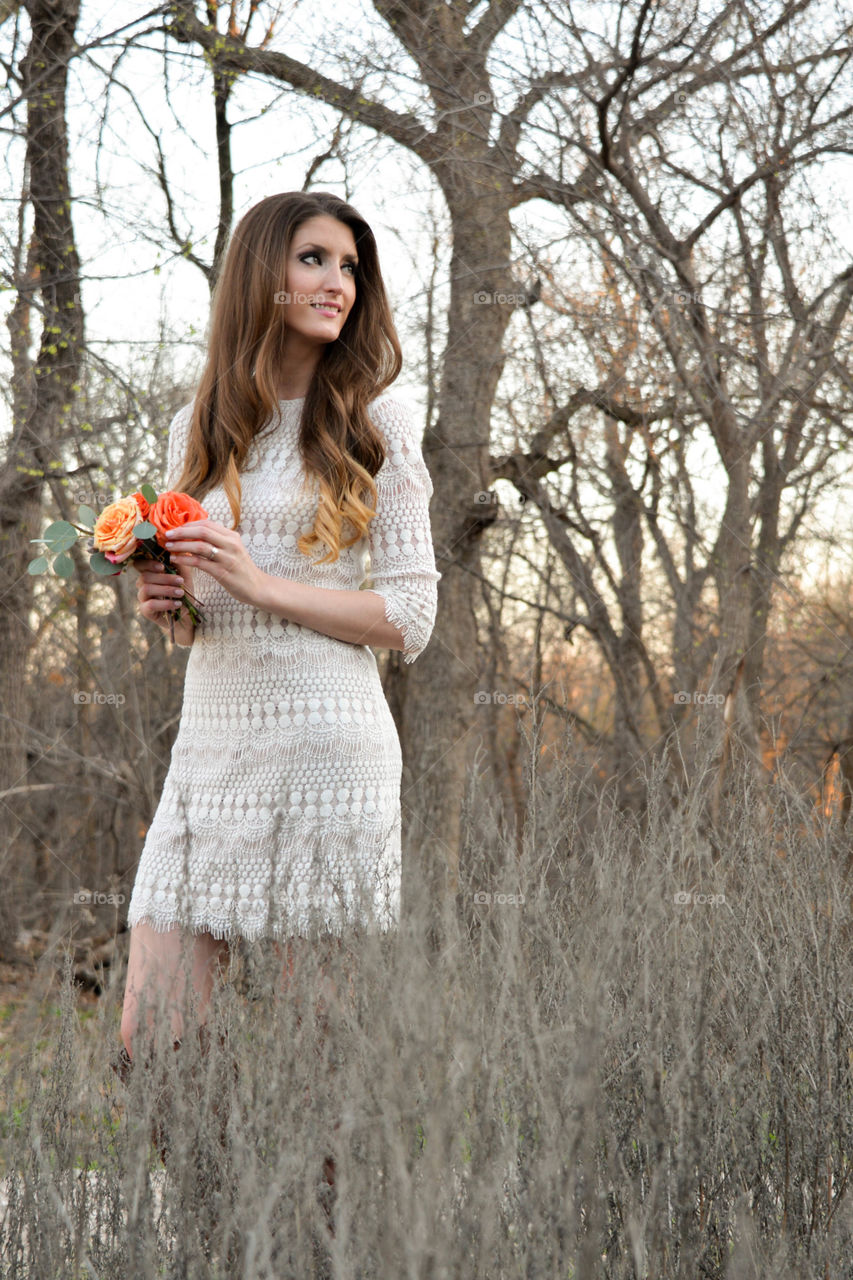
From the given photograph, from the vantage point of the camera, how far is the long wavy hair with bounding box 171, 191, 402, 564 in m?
2.23

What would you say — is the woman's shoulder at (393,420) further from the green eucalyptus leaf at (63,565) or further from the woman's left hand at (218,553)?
the green eucalyptus leaf at (63,565)

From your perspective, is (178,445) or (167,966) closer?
(167,966)

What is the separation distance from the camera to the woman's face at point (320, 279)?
90.8 inches

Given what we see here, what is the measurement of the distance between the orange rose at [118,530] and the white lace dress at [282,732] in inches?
6.0

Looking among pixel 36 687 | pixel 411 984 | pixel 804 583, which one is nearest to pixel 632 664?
pixel 804 583

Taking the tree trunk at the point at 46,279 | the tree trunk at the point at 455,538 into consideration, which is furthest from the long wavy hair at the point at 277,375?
the tree trunk at the point at 455,538

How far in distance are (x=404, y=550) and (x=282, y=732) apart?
0.40 meters

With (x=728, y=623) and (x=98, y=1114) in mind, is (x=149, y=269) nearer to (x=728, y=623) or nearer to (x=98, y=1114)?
(x=728, y=623)

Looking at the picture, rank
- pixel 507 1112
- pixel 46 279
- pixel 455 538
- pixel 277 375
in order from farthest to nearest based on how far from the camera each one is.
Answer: pixel 455 538, pixel 46 279, pixel 277 375, pixel 507 1112

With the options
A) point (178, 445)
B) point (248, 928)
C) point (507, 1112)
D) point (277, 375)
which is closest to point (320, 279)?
point (277, 375)

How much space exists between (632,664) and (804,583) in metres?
1.18

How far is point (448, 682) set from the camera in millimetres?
5805

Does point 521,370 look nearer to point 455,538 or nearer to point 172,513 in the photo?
point 455,538

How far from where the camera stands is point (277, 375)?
2.37 m
